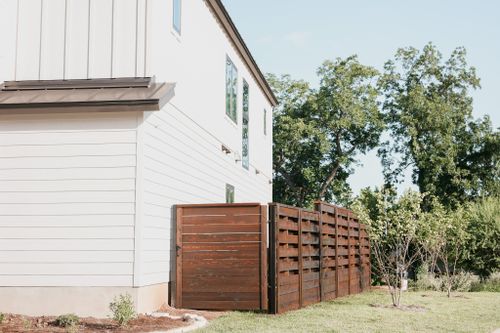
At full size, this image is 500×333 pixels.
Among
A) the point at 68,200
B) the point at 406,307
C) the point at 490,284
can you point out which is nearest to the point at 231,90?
the point at 406,307

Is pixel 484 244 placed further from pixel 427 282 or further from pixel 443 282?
pixel 427 282

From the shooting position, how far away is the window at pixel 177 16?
→ 12.7 metres

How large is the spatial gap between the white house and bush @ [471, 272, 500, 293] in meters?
11.4

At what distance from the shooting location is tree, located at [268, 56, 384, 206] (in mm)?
38062

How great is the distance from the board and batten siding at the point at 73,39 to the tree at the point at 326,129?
26701 mm

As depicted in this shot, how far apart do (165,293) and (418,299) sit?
6.90 metres

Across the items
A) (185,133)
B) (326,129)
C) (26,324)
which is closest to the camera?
(26,324)

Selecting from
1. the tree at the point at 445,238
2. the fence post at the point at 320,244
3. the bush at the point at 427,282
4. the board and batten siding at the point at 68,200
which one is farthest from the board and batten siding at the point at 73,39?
the bush at the point at 427,282

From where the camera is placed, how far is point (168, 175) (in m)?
12.1

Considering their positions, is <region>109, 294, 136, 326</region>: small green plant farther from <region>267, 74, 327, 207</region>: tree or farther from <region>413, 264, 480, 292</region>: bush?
<region>267, 74, 327, 207</region>: tree

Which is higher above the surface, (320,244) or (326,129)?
(326,129)

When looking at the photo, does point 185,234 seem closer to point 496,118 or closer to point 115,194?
point 115,194

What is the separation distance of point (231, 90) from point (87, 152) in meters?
7.45

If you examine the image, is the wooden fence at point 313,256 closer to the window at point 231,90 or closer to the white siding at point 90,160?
the white siding at point 90,160
